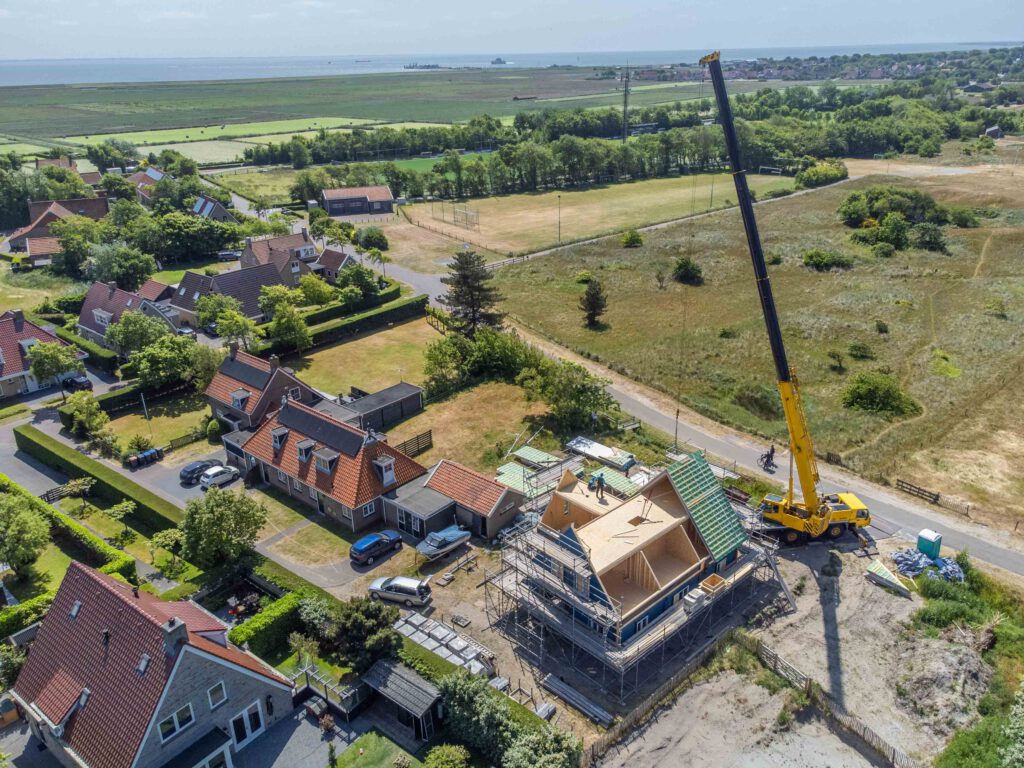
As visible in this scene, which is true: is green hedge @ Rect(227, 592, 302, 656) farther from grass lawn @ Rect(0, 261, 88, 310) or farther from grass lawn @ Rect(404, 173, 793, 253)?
grass lawn @ Rect(404, 173, 793, 253)

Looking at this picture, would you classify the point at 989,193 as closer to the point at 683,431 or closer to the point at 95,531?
the point at 683,431

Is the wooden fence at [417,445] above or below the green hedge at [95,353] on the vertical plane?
below

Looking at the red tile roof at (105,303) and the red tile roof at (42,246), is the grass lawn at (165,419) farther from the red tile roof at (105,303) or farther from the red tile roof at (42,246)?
the red tile roof at (42,246)

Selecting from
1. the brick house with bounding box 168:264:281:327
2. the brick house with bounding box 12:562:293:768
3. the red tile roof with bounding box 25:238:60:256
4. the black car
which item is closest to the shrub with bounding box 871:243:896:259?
the brick house with bounding box 168:264:281:327

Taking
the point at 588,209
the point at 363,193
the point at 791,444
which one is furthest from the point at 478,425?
the point at 588,209

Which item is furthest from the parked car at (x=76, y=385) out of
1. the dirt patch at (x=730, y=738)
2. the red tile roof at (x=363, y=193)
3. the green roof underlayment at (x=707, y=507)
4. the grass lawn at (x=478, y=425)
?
the red tile roof at (x=363, y=193)

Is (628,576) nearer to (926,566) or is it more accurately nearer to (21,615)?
(926,566)
